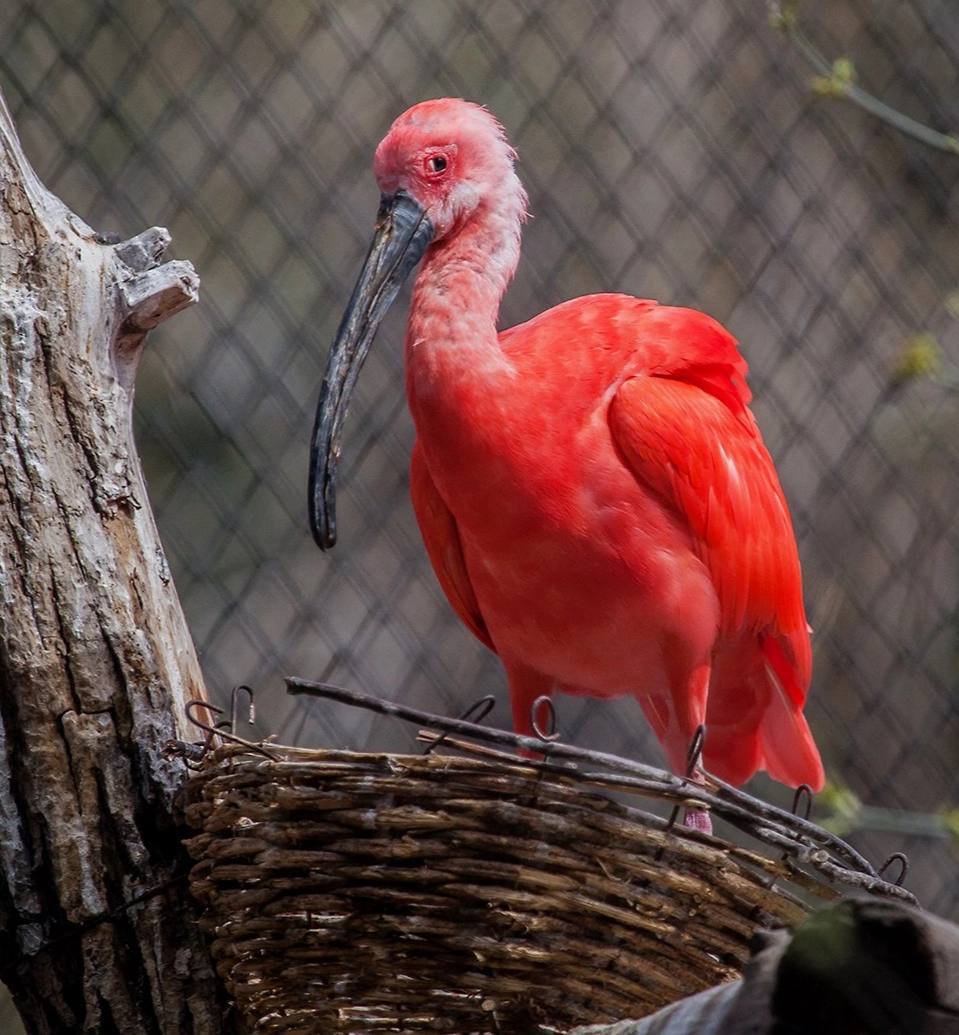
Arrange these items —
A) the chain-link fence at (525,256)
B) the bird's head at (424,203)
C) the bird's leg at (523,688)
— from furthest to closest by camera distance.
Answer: the chain-link fence at (525,256)
the bird's leg at (523,688)
the bird's head at (424,203)

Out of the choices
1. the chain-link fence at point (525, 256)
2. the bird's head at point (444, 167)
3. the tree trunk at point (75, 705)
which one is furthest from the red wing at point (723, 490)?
the chain-link fence at point (525, 256)

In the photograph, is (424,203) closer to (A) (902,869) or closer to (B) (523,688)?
(B) (523,688)

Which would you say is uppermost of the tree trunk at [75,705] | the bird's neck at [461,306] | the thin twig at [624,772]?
the bird's neck at [461,306]

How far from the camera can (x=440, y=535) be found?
2.08m

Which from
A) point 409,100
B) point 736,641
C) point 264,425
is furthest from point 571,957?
point 409,100

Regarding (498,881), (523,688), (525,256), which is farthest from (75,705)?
(525,256)

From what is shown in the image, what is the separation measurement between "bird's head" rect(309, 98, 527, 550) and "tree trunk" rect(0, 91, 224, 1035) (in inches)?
16.3

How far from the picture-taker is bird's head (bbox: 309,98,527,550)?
78.2 inches

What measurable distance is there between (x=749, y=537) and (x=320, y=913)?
0.82m

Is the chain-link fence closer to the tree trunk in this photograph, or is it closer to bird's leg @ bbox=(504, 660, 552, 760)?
bird's leg @ bbox=(504, 660, 552, 760)

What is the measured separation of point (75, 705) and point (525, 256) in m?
2.39

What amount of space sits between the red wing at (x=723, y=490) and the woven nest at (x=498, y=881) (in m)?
0.59

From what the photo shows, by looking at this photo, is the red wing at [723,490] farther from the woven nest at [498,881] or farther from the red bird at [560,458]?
the woven nest at [498,881]

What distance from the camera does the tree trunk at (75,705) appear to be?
1.52m
